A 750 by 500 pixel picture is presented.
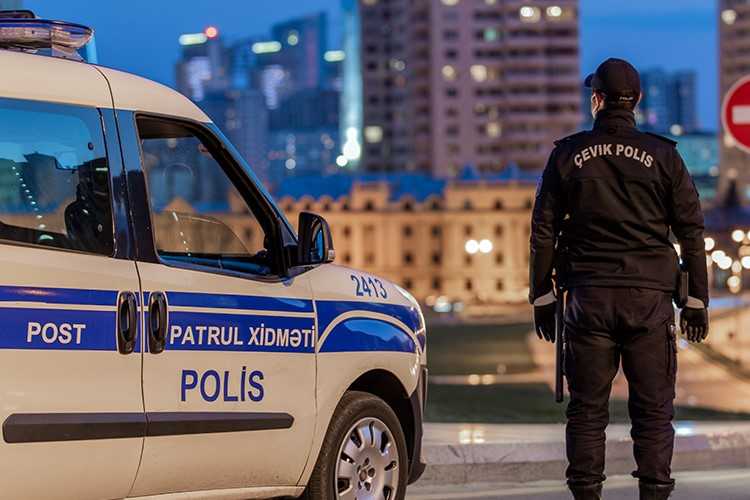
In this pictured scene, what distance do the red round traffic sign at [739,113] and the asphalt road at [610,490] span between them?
3.84 metres

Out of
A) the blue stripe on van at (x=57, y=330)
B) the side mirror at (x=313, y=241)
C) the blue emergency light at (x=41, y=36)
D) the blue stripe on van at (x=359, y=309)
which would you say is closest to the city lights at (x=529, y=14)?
the blue stripe on van at (x=359, y=309)

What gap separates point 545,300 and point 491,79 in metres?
172

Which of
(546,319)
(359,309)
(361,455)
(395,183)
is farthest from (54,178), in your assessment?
(395,183)

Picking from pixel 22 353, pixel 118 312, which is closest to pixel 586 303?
pixel 118 312

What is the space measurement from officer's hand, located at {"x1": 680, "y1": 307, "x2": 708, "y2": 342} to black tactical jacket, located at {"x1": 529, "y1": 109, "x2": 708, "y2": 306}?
7cm

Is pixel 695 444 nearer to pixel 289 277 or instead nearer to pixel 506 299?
pixel 289 277

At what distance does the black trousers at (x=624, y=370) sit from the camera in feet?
22.9

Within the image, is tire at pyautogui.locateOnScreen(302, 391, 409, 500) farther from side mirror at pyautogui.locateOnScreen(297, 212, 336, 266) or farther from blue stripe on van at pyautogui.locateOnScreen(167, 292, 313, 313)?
side mirror at pyautogui.locateOnScreen(297, 212, 336, 266)

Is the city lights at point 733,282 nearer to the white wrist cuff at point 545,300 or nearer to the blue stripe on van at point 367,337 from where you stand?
the blue stripe on van at point 367,337

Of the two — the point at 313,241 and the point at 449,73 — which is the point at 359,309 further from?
the point at 449,73

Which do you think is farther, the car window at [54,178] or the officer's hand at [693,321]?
the officer's hand at [693,321]

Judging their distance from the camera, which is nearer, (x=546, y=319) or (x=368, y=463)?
(x=546, y=319)

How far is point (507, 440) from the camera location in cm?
1036

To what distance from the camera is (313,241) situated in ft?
23.2
